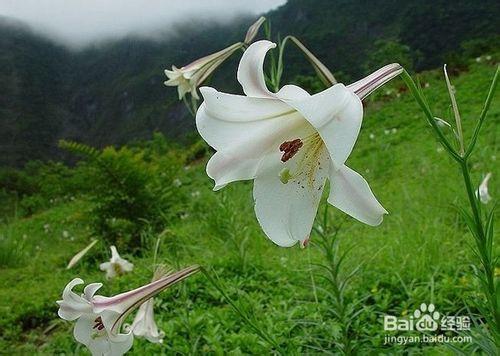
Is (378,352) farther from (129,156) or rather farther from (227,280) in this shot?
(129,156)

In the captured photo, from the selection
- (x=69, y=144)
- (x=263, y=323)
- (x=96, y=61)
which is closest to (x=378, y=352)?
(x=263, y=323)

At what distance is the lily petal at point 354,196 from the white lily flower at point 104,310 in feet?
0.88

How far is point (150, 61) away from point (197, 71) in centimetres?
3749

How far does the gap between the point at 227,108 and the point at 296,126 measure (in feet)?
0.29

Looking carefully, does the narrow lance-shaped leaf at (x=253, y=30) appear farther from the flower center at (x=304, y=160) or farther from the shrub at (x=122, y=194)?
the shrub at (x=122, y=194)

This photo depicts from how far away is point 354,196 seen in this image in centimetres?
61

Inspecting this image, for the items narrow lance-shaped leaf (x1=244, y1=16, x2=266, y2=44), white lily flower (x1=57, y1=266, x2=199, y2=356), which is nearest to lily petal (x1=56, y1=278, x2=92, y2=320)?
white lily flower (x1=57, y1=266, x2=199, y2=356)

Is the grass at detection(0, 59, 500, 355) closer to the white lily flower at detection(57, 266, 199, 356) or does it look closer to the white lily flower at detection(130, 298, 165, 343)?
the white lily flower at detection(130, 298, 165, 343)

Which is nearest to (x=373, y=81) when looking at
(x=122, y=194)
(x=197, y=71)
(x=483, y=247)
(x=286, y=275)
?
(x=483, y=247)

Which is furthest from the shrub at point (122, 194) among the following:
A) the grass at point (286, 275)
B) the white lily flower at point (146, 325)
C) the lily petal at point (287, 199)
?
the lily petal at point (287, 199)

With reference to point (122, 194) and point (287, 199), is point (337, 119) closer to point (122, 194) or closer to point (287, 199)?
point (287, 199)

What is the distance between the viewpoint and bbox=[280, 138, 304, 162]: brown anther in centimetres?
66

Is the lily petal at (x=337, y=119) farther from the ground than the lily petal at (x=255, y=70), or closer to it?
closer to it

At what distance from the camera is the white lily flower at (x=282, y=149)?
0.58 metres
